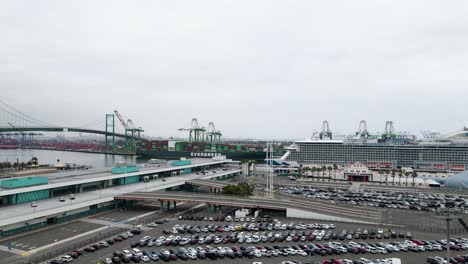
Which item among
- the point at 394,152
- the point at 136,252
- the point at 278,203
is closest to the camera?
the point at 136,252

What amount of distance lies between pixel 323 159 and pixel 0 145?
9138 cm

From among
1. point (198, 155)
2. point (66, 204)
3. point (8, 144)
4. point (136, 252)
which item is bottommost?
point (136, 252)

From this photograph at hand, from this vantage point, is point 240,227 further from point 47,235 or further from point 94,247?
point 47,235

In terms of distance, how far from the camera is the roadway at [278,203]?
18.0 m

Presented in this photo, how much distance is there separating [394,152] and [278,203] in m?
32.2

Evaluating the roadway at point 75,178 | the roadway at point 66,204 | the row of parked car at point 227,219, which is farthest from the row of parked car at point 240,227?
the roadway at point 75,178

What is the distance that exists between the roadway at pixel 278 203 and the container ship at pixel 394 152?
27.9m

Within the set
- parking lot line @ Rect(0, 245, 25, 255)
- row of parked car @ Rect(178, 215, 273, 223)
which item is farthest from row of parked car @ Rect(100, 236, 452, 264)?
row of parked car @ Rect(178, 215, 273, 223)

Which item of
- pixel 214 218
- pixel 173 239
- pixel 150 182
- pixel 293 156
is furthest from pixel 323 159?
pixel 173 239

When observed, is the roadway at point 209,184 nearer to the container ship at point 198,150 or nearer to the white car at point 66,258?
the white car at point 66,258

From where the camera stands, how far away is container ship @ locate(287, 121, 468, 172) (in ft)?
140

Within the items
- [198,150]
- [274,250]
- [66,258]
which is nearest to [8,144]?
[198,150]

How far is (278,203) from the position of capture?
1945cm

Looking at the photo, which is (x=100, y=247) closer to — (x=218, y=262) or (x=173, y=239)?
(x=173, y=239)
